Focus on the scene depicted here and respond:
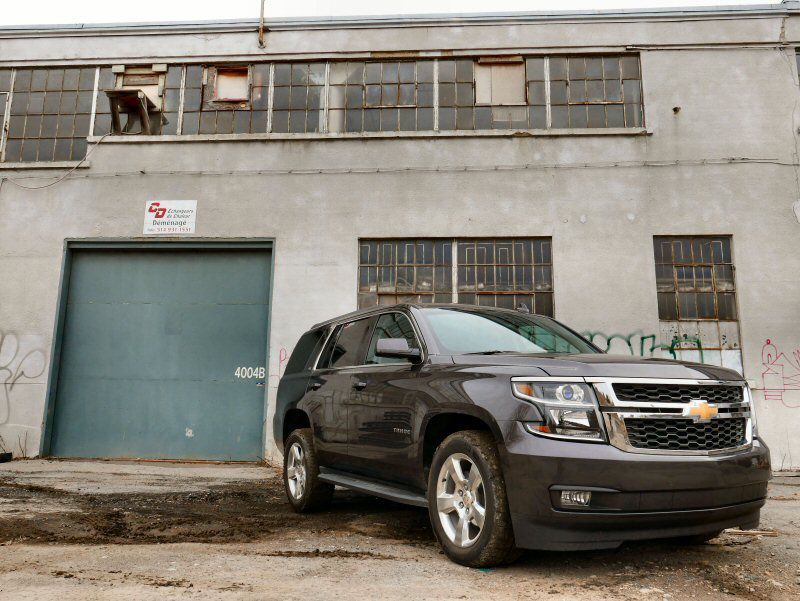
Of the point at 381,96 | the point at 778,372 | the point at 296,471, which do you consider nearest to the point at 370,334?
the point at 296,471

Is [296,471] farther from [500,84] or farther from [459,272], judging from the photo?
[500,84]

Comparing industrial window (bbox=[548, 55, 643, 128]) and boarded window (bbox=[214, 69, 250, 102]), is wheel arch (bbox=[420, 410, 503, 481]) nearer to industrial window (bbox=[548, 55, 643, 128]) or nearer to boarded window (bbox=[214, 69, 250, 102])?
industrial window (bbox=[548, 55, 643, 128])

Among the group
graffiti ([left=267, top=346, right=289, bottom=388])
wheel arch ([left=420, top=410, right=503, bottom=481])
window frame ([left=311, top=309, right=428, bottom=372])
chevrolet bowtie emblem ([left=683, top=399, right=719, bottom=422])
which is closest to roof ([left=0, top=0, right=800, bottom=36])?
graffiti ([left=267, top=346, right=289, bottom=388])

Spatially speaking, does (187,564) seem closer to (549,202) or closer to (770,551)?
(770,551)

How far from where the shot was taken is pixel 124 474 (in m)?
8.95

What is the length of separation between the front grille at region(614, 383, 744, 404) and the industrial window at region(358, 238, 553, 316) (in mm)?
6634

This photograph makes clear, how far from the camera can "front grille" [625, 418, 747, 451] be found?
3.54 metres

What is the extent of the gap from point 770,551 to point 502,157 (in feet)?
25.6

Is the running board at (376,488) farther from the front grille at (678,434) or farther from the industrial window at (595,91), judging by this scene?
the industrial window at (595,91)

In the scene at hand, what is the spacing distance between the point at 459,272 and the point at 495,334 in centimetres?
588

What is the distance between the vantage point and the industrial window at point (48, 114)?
11.9 meters

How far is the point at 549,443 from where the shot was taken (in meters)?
3.47

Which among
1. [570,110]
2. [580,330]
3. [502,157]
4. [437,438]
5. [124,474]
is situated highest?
[570,110]

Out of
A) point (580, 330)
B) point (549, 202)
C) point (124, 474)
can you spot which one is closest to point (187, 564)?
point (124, 474)
